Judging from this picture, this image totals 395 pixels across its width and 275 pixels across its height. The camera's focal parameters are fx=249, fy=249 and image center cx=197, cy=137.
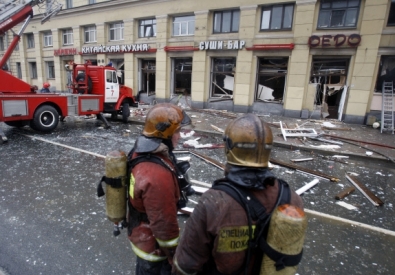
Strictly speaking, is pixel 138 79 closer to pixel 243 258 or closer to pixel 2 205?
pixel 2 205

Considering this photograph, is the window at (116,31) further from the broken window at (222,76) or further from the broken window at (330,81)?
the broken window at (330,81)

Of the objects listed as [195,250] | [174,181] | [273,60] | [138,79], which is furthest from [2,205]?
[138,79]

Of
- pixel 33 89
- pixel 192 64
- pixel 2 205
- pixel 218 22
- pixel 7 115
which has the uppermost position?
pixel 218 22

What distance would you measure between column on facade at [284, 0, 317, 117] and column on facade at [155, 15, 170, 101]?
8.85 m

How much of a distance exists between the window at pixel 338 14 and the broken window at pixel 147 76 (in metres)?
12.1

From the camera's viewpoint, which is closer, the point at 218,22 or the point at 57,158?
the point at 57,158

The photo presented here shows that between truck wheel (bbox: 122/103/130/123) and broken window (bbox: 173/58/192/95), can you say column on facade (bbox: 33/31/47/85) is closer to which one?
broken window (bbox: 173/58/192/95)

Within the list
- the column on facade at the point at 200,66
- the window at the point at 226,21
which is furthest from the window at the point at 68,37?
the window at the point at 226,21

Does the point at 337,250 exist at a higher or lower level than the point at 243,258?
lower

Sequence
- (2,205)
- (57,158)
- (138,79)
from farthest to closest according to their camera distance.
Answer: (138,79) < (57,158) < (2,205)

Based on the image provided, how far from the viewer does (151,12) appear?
1855 centimetres

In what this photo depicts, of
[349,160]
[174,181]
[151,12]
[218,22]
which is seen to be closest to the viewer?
[174,181]

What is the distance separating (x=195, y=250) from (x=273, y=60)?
51.9 feet

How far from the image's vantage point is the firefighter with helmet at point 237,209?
129 centimetres
